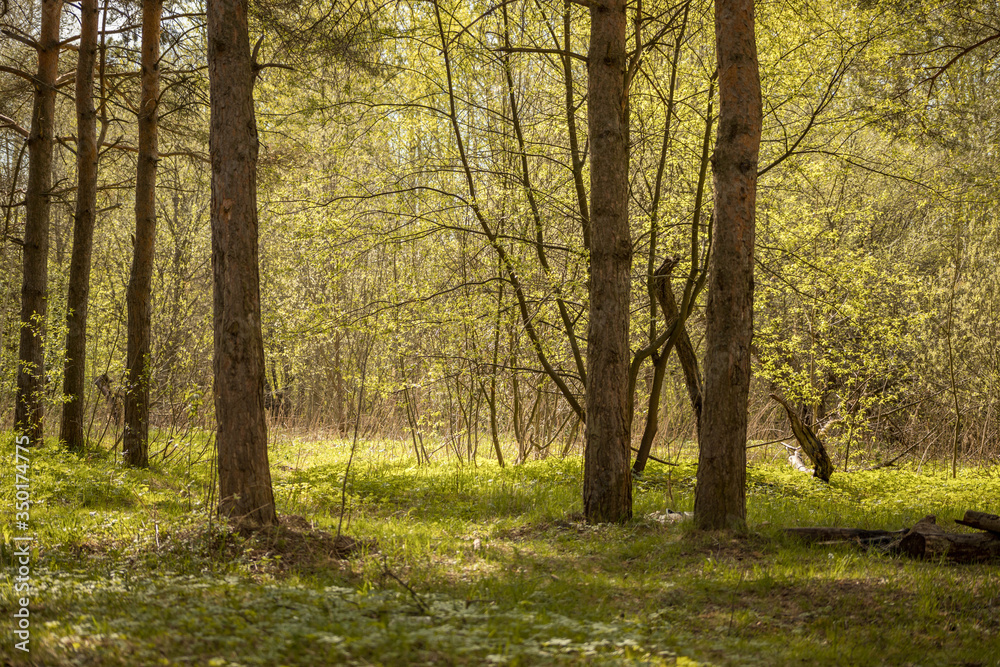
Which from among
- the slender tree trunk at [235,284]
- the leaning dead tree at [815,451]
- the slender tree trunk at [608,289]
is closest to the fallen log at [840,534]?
the slender tree trunk at [608,289]

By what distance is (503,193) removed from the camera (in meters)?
9.90

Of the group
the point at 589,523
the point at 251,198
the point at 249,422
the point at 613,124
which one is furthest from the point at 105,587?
the point at 613,124

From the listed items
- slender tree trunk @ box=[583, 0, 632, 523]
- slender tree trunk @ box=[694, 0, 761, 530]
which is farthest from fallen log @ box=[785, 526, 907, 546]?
slender tree trunk @ box=[583, 0, 632, 523]

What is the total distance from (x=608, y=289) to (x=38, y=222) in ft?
27.1

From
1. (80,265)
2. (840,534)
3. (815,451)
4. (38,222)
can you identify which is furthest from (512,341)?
(38,222)

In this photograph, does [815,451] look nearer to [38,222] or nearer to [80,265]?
[80,265]

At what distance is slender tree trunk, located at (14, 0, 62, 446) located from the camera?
9.54 meters

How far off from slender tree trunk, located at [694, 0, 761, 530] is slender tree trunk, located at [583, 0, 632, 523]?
1041 mm

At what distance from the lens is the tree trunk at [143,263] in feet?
29.7

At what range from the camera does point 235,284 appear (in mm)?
5465

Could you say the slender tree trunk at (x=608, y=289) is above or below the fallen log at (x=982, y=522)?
above

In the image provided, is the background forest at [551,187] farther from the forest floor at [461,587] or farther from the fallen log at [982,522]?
the fallen log at [982,522]

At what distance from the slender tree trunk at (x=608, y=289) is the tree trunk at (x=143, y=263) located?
586 centimetres

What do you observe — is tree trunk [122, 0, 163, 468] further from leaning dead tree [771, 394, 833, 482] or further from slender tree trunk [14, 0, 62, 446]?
leaning dead tree [771, 394, 833, 482]
